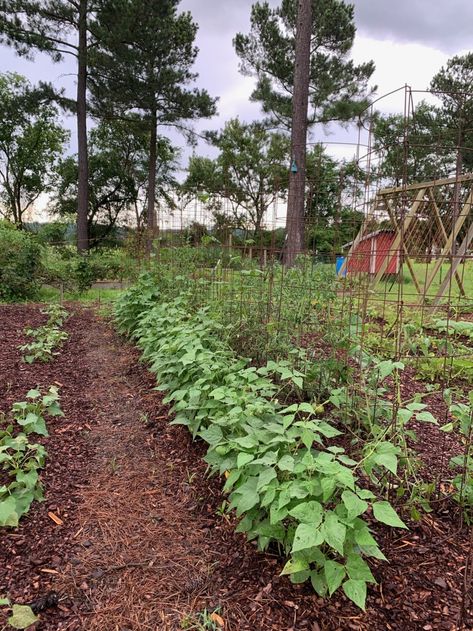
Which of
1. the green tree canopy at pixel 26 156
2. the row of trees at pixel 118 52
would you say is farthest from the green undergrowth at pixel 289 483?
the green tree canopy at pixel 26 156

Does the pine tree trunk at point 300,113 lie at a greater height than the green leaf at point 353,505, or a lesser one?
greater

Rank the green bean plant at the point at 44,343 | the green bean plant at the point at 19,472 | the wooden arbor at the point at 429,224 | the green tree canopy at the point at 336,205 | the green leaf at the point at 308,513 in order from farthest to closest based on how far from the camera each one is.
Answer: the green bean plant at the point at 44,343 → the green tree canopy at the point at 336,205 → the wooden arbor at the point at 429,224 → the green bean plant at the point at 19,472 → the green leaf at the point at 308,513

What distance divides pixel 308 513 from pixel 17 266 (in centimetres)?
758

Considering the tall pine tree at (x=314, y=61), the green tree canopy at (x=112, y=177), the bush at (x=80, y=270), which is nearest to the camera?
the bush at (x=80, y=270)

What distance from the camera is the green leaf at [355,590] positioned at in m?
1.14

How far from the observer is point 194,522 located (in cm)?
178

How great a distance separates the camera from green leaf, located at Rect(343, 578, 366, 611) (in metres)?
1.14

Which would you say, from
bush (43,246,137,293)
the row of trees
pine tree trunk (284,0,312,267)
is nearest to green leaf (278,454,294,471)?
pine tree trunk (284,0,312,267)

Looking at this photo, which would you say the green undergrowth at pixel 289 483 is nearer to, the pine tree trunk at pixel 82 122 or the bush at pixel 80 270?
the bush at pixel 80 270

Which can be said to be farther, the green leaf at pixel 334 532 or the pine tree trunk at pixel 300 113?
the pine tree trunk at pixel 300 113

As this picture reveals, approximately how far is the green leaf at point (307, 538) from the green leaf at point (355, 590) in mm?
155

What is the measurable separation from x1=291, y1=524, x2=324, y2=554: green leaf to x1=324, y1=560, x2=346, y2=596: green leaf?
13 cm

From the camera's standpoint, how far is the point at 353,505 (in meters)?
1.24

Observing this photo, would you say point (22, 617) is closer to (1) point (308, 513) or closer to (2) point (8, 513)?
(2) point (8, 513)
